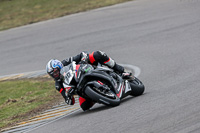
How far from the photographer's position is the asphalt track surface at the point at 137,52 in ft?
20.9

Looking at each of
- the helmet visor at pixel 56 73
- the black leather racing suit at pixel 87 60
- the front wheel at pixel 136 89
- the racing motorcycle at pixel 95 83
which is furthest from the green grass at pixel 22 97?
the front wheel at pixel 136 89

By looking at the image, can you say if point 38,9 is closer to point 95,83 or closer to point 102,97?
point 95,83

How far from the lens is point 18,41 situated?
17156mm

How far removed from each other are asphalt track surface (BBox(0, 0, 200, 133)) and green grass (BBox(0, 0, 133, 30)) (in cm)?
92

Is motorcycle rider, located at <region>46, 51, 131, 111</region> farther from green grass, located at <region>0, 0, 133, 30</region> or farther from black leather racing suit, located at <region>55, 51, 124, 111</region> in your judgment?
green grass, located at <region>0, 0, 133, 30</region>

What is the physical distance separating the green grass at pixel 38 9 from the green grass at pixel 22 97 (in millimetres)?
7243

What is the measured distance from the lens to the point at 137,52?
1330cm

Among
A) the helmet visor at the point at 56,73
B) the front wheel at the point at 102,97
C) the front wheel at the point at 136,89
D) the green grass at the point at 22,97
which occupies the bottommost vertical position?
the green grass at the point at 22,97

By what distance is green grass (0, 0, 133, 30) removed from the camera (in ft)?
64.7

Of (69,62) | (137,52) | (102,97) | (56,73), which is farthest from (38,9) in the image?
(102,97)

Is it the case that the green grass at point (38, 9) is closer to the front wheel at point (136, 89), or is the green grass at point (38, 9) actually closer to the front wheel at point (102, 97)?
the front wheel at point (136, 89)

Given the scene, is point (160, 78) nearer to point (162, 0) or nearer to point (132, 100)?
point (132, 100)

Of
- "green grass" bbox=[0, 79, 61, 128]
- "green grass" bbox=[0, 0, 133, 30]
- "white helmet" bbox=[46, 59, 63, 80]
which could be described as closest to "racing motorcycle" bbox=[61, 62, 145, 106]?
"white helmet" bbox=[46, 59, 63, 80]

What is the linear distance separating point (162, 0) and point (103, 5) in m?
2.85
